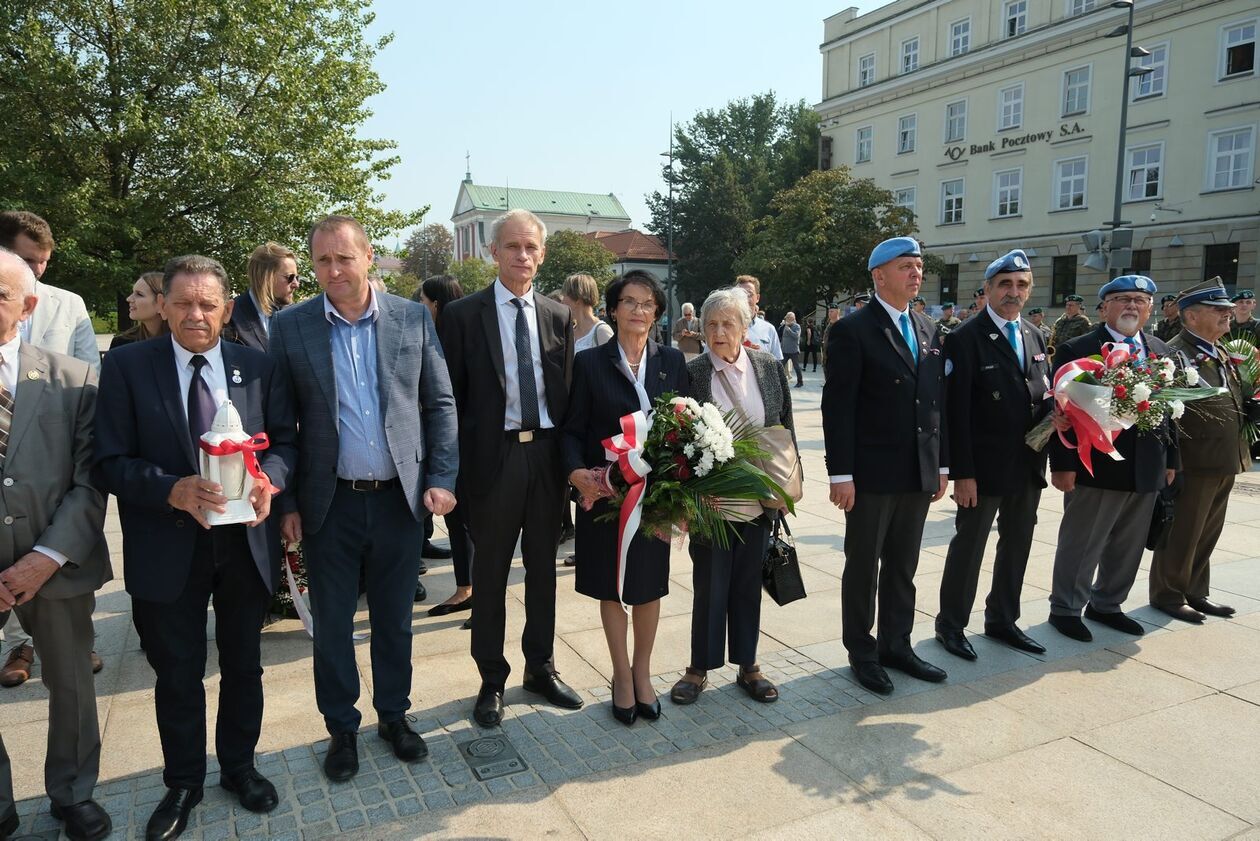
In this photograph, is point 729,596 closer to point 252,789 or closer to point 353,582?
point 353,582

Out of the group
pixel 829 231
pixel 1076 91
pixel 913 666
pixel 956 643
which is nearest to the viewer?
pixel 913 666

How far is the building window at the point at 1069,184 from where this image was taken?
32750mm

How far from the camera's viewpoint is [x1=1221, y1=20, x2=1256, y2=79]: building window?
2725 cm

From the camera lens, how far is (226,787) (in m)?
3.24

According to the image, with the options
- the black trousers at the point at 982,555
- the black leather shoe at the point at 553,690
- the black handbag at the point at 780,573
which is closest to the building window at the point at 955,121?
the black trousers at the point at 982,555

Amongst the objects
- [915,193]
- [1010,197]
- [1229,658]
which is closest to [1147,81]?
[1010,197]

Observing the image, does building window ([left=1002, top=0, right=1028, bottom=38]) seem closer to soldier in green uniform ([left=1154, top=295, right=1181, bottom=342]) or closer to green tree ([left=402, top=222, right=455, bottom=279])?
soldier in green uniform ([left=1154, top=295, right=1181, bottom=342])

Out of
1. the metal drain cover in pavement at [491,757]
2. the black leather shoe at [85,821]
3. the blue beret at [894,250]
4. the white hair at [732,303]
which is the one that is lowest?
the metal drain cover in pavement at [491,757]

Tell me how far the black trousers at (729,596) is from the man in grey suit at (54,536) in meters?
2.54

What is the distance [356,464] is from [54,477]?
103 cm

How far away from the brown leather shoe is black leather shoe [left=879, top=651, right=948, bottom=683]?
14.9 ft

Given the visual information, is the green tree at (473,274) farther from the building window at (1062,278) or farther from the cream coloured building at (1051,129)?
the building window at (1062,278)

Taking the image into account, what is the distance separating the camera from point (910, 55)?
39.9 m

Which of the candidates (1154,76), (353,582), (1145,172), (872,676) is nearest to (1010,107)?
(1154,76)
